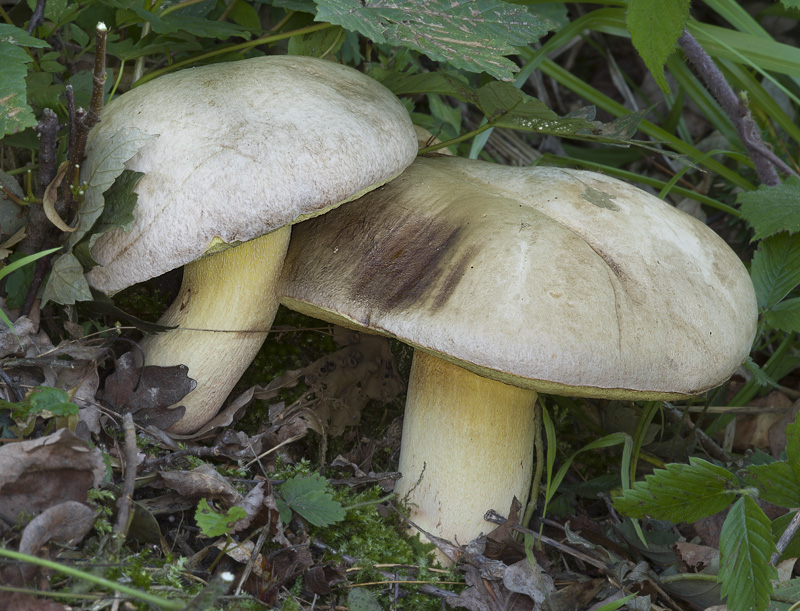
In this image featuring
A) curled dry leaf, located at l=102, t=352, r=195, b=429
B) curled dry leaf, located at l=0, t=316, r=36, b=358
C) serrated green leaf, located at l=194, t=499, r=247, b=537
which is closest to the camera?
serrated green leaf, located at l=194, t=499, r=247, b=537

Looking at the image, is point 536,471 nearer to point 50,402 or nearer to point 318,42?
point 50,402

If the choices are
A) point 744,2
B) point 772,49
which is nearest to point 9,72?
point 772,49

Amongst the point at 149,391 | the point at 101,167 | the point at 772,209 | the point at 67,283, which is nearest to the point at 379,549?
the point at 149,391

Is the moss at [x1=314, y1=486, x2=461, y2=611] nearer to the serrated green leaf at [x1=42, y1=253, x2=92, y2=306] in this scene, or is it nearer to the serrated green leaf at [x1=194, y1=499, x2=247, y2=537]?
the serrated green leaf at [x1=194, y1=499, x2=247, y2=537]

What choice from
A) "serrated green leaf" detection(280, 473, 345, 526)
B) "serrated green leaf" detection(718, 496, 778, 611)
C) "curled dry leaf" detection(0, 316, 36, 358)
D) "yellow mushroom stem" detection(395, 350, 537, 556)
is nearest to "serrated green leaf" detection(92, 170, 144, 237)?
"curled dry leaf" detection(0, 316, 36, 358)

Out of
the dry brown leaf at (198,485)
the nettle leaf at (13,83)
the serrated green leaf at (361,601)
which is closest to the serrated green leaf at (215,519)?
the dry brown leaf at (198,485)

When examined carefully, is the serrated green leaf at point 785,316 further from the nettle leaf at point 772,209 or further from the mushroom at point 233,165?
the mushroom at point 233,165

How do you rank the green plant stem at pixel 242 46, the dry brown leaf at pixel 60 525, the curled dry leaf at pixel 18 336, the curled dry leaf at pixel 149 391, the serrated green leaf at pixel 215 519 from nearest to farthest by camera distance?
the dry brown leaf at pixel 60 525
the serrated green leaf at pixel 215 519
the curled dry leaf at pixel 18 336
the curled dry leaf at pixel 149 391
the green plant stem at pixel 242 46
